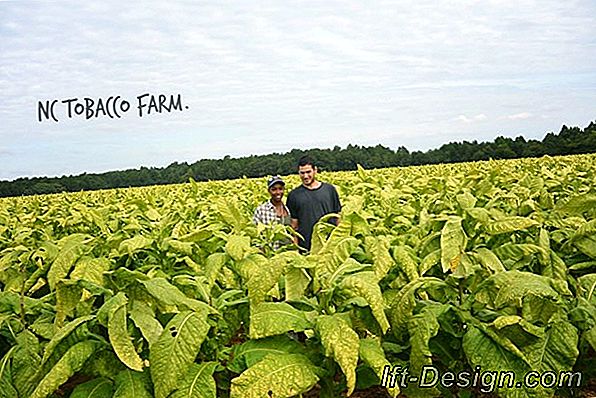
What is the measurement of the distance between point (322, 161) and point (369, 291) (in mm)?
36920

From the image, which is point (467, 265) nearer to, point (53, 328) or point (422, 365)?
point (422, 365)

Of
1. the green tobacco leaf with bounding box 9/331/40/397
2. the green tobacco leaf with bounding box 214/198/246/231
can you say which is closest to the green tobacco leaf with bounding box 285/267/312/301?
the green tobacco leaf with bounding box 9/331/40/397

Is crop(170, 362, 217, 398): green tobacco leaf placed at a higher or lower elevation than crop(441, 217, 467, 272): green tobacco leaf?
lower

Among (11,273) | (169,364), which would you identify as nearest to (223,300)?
(169,364)

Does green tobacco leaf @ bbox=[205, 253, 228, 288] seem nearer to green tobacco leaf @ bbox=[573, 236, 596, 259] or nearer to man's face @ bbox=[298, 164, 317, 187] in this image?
green tobacco leaf @ bbox=[573, 236, 596, 259]

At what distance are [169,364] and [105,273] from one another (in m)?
0.57

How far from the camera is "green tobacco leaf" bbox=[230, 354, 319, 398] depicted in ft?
6.78

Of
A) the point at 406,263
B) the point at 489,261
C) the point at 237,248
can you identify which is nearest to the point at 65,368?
the point at 237,248

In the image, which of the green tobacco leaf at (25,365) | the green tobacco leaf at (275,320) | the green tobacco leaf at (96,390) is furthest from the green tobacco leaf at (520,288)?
the green tobacco leaf at (25,365)

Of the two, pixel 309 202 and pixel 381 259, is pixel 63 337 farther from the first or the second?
pixel 309 202

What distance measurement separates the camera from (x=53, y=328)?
8.39 feet

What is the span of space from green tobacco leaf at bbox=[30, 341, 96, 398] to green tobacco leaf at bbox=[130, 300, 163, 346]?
0.16 meters

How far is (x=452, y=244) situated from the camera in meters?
2.52

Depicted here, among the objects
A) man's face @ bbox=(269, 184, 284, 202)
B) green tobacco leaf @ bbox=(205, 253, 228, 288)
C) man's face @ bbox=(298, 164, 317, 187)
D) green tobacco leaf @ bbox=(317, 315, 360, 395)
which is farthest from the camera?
man's face @ bbox=(298, 164, 317, 187)
